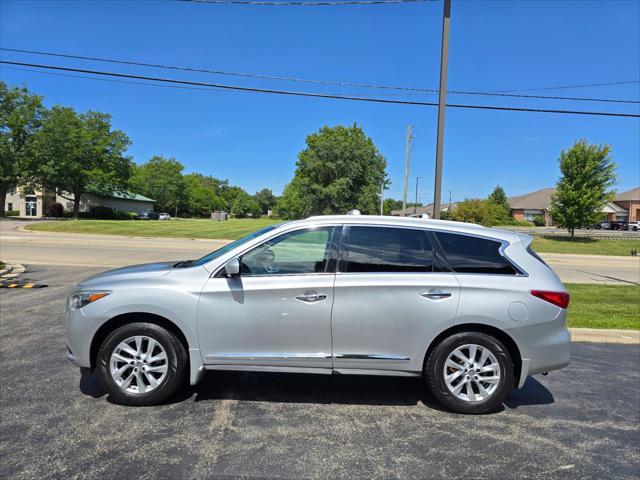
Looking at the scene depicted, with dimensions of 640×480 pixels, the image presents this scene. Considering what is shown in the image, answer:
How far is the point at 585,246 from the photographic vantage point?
31328 millimetres

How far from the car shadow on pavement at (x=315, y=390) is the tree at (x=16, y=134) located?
168 ft

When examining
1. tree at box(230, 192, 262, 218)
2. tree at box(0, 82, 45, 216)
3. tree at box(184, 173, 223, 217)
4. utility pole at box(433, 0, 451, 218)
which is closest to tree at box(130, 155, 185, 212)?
tree at box(184, 173, 223, 217)

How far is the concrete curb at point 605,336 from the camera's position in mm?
A: 6168

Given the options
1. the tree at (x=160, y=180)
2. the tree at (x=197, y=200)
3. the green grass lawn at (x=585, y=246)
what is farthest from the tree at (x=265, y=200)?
the green grass lawn at (x=585, y=246)

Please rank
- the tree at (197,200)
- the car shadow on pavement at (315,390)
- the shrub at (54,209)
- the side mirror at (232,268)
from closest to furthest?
the side mirror at (232,268)
the car shadow on pavement at (315,390)
the shrub at (54,209)
the tree at (197,200)

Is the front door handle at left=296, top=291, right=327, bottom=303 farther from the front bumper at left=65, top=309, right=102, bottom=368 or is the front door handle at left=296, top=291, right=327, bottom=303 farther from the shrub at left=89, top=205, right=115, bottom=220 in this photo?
the shrub at left=89, top=205, right=115, bottom=220

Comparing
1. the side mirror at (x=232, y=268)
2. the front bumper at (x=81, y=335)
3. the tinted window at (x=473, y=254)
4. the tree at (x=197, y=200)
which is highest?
the tree at (x=197, y=200)

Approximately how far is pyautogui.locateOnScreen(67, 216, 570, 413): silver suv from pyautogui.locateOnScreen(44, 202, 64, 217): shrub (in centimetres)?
6107

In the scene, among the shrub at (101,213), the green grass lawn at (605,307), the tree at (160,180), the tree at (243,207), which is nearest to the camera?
the green grass lawn at (605,307)

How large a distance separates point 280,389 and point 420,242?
2.01m

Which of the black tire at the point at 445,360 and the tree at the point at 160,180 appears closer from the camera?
the black tire at the point at 445,360

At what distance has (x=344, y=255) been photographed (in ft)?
12.4

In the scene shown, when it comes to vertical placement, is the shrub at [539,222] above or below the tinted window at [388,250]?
above

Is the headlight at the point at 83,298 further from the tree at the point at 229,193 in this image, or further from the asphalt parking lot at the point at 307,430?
the tree at the point at 229,193
